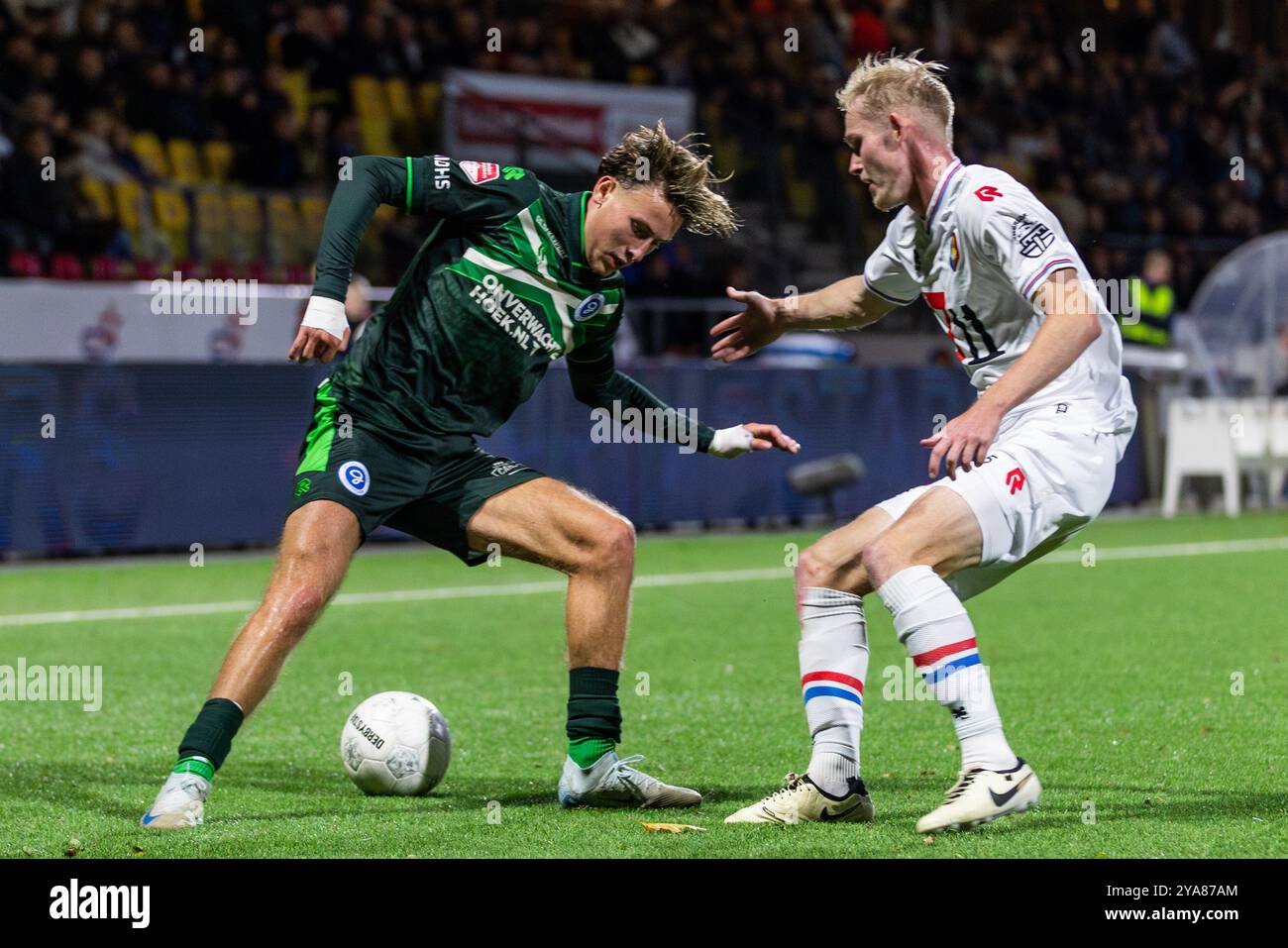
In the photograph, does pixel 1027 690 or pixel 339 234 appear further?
pixel 1027 690

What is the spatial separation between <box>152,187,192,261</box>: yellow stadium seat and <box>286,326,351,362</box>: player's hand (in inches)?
→ 451

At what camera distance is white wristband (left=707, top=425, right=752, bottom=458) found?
19.4ft

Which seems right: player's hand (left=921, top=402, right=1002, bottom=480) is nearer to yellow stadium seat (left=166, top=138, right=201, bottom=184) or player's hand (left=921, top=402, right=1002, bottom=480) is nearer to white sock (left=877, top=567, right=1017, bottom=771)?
white sock (left=877, top=567, right=1017, bottom=771)

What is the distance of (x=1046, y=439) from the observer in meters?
5.03

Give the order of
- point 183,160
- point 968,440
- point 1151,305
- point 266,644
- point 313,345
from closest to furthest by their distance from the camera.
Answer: point 968,440
point 313,345
point 266,644
point 183,160
point 1151,305

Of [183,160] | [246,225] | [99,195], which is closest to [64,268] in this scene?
[99,195]

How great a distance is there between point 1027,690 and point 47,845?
14.3 ft

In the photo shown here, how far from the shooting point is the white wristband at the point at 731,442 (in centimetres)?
591

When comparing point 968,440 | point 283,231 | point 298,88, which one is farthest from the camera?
point 298,88

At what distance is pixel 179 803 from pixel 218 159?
13.2 m

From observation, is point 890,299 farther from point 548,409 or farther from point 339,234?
point 548,409

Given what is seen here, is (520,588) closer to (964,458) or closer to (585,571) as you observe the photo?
(585,571)

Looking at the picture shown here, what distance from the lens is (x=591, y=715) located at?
5547 millimetres
